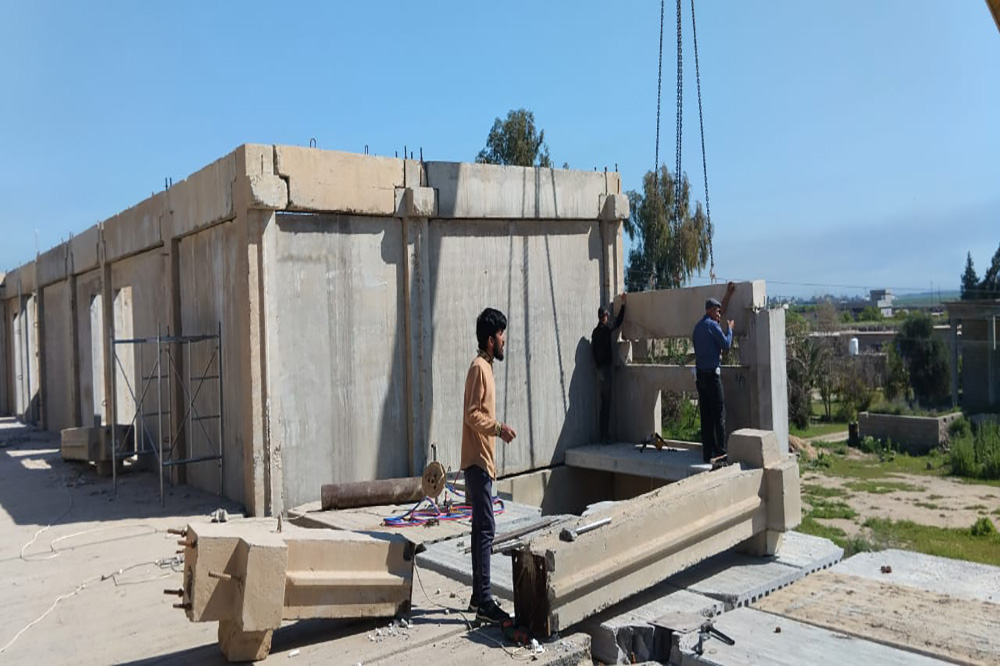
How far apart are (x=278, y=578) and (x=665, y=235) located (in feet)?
92.3

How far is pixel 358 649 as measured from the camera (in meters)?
5.37

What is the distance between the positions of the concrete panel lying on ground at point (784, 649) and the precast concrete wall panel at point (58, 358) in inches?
637

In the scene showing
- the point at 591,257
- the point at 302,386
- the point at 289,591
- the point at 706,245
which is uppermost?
the point at 706,245

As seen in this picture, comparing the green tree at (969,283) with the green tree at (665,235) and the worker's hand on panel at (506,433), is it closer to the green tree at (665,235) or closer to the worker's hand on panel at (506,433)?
the green tree at (665,235)

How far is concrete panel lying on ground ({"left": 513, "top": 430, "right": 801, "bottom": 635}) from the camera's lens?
18.1ft

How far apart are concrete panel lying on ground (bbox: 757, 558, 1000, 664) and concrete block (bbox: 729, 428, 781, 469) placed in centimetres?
108

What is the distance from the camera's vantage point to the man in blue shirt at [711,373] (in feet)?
36.0

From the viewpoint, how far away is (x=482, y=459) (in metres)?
5.71

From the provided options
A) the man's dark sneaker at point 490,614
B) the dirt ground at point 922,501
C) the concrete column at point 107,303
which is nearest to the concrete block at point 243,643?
the man's dark sneaker at point 490,614

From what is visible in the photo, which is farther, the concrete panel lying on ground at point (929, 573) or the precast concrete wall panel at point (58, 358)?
the precast concrete wall panel at point (58, 358)

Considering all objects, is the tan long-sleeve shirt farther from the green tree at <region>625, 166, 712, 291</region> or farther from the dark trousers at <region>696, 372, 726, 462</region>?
the green tree at <region>625, 166, 712, 291</region>

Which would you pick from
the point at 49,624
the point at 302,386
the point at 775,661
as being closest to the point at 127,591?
the point at 49,624

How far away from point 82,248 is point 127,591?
1162 cm

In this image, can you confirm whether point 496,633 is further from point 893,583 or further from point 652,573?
point 893,583
